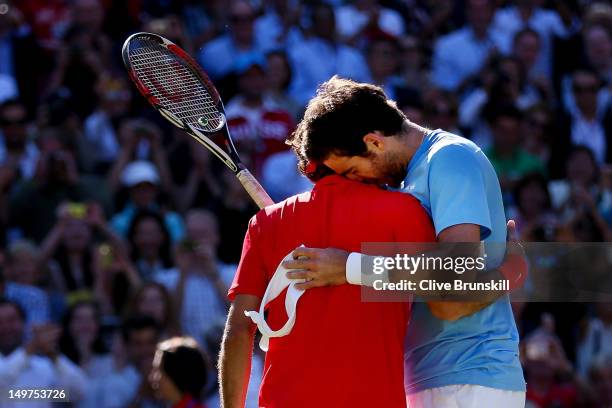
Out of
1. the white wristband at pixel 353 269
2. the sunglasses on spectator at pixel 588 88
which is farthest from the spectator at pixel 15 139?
the white wristband at pixel 353 269

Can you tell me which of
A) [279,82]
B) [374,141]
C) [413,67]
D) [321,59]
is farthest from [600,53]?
[374,141]

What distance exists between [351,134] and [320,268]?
0.47 meters

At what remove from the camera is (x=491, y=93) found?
11.3m

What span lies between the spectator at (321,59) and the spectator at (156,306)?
3.16 m

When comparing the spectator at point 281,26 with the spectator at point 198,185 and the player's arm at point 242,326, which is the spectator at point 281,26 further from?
the player's arm at point 242,326

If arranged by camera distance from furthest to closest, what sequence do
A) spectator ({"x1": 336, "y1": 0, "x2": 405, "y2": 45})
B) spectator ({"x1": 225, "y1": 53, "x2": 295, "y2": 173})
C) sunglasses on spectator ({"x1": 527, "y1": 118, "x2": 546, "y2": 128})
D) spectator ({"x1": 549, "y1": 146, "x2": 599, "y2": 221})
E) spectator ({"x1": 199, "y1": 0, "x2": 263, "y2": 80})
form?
spectator ({"x1": 336, "y1": 0, "x2": 405, "y2": 45}) → spectator ({"x1": 199, "y1": 0, "x2": 263, "y2": 80}) → sunglasses on spectator ({"x1": 527, "y1": 118, "x2": 546, "y2": 128}) → spectator ({"x1": 225, "y1": 53, "x2": 295, "y2": 173}) → spectator ({"x1": 549, "y1": 146, "x2": 599, "y2": 221})

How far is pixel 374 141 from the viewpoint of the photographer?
438 cm

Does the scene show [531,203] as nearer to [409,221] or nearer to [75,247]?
[75,247]

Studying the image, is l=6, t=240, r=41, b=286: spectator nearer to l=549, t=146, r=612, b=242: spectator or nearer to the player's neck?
l=549, t=146, r=612, b=242: spectator

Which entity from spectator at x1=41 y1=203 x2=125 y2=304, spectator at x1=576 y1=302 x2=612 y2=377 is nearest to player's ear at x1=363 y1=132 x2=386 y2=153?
spectator at x1=41 y1=203 x2=125 y2=304

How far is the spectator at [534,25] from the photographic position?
12359mm

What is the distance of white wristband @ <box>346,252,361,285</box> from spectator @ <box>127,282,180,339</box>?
4.72m

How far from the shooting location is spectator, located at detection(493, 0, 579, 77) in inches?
487

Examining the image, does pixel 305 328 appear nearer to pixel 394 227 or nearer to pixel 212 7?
pixel 394 227
